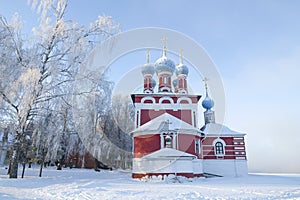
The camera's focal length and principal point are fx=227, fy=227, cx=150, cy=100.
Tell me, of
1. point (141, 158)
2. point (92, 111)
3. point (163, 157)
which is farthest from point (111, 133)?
point (92, 111)

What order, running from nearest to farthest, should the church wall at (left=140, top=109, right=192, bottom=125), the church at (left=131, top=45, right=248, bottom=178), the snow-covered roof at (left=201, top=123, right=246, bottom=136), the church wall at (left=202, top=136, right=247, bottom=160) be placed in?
the church at (left=131, top=45, right=248, bottom=178) < the church wall at (left=140, top=109, right=192, bottom=125) < the church wall at (left=202, top=136, right=247, bottom=160) < the snow-covered roof at (left=201, top=123, right=246, bottom=136)

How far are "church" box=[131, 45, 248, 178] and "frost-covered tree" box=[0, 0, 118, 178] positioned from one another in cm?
690

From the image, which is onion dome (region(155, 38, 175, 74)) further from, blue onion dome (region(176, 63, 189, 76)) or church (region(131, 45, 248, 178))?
blue onion dome (region(176, 63, 189, 76))

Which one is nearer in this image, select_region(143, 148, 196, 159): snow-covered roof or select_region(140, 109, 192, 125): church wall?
select_region(143, 148, 196, 159): snow-covered roof

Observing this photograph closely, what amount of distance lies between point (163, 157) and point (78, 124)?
5693 mm

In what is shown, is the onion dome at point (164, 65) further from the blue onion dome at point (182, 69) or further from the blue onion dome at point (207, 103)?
the blue onion dome at point (207, 103)

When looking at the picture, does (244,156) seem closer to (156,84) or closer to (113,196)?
(156,84)

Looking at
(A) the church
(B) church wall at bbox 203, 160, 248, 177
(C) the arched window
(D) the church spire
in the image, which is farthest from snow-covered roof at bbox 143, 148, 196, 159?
(D) the church spire

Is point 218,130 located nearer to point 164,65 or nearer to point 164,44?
point 164,65

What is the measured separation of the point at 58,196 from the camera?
6277 mm

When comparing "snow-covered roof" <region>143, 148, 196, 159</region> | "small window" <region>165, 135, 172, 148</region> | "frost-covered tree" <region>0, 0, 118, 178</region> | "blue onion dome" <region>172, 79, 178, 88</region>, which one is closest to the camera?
"frost-covered tree" <region>0, 0, 118, 178</region>

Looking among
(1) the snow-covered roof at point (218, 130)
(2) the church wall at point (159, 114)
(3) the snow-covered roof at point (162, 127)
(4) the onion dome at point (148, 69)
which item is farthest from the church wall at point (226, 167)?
(4) the onion dome at point (148, 69)

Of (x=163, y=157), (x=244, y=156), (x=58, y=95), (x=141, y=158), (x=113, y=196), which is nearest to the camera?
(x=113, y=196)

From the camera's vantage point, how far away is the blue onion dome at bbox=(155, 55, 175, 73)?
67.9ft
